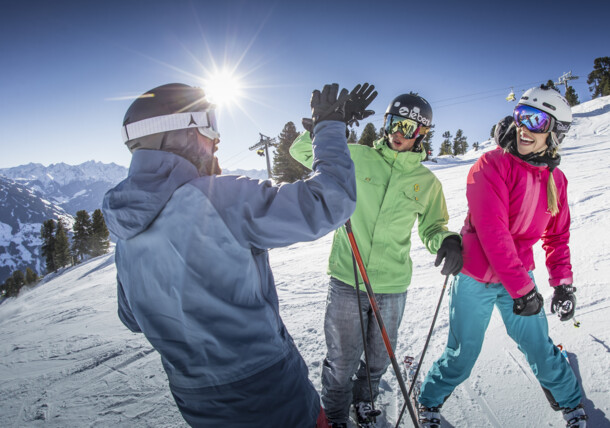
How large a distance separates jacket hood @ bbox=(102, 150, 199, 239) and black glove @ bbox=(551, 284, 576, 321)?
3054 mm

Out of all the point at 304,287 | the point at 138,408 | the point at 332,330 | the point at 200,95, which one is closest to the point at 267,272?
the point at 200,95

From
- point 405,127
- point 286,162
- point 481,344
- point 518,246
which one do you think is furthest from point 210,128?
point 286,162

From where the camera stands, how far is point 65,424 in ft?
9.20

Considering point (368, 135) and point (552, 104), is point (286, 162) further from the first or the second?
point (552, 104)

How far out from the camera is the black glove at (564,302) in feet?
7.79

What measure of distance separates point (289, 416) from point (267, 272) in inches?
25.8

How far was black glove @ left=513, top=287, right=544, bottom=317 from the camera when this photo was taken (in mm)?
2045

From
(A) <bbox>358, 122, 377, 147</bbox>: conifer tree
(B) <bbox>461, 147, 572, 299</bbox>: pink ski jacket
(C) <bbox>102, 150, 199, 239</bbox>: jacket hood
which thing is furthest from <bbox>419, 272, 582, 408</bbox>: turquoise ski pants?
(A) <bbox>358, 122, 377, 147</bbox>: conifer tree

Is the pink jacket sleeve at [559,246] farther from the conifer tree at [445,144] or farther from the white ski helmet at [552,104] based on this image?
the conifer tree at [445,144]

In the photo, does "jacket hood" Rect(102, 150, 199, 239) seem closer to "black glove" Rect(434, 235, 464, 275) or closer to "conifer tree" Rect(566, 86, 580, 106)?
"black glove" Rect(434, 235, 464, 275)

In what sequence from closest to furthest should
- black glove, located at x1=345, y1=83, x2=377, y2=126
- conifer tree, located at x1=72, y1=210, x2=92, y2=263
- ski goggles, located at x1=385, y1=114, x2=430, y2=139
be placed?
black glove, located at x1=345, y1=83, x2=377, y2=126 < ski goggles, located at x1=385, y1=114, x2=430, y2=139 < conifer tree, located at x1=72, y1=210, x2=92, y2=263

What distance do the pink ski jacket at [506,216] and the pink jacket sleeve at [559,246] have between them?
0.06 m

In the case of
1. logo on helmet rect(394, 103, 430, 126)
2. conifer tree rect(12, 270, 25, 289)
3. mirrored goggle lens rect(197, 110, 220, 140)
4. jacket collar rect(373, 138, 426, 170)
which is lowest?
conifer tree rect(12, 270, 25, 289)

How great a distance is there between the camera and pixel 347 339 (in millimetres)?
2418
